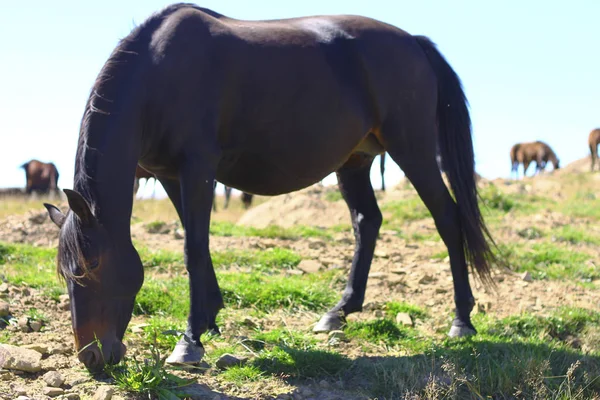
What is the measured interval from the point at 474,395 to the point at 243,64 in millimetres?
2564

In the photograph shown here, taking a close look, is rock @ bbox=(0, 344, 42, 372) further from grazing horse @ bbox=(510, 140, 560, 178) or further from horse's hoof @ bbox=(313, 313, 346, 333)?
grazing horse @ bbox=(510, 140, 560, 178)

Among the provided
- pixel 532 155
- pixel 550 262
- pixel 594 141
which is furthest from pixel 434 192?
pixel 532 155

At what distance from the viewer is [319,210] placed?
12234mm

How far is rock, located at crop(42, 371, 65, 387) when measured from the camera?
380 cm

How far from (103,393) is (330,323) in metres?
2.16

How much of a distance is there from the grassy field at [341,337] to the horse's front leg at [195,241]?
0.51 feet

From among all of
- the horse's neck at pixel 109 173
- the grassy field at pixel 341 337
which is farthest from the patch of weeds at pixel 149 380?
the horse's neck at pixel 109 173

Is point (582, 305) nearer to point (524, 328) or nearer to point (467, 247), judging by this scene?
point (524, 328)

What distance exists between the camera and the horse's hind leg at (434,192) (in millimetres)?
5301

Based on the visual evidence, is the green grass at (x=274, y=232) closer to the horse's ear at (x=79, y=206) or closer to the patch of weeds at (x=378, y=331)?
the patch of weeds at (x=378, y=331)

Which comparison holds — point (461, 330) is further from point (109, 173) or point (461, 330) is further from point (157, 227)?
point (157, 227)

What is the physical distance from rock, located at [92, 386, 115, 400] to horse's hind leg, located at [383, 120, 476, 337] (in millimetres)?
2747

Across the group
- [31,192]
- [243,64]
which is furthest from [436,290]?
[31,192]

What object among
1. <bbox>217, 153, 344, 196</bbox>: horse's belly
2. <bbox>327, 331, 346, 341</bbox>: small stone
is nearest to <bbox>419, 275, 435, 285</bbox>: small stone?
<bbox>327, 331, 346, 341</bbox>: small stone
